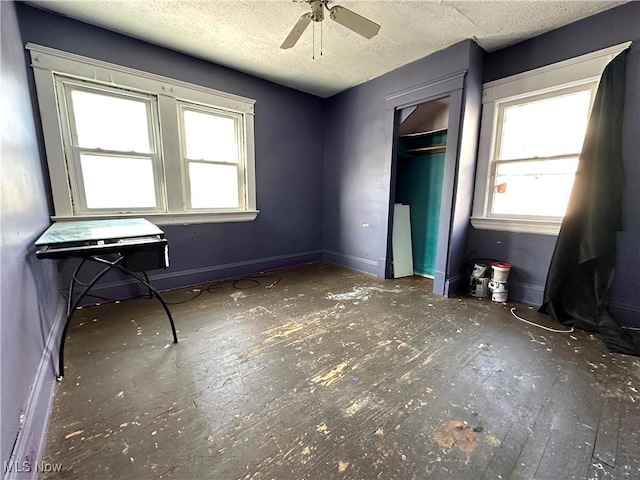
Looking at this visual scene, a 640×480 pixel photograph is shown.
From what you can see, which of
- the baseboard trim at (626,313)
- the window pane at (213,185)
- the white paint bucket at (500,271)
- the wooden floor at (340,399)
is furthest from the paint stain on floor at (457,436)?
the window pane at (213,185)

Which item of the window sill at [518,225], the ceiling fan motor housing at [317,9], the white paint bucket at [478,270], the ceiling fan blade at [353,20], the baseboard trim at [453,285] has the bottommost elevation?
the baseboard trim at [453,285]

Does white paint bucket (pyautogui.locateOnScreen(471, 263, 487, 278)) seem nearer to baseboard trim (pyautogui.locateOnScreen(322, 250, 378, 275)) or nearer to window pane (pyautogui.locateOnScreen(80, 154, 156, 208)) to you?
baseboard trim (pyautogui.locateOnScreen(322, 250, 378, 275))

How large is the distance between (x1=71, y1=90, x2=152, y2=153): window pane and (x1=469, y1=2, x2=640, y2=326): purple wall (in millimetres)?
3935

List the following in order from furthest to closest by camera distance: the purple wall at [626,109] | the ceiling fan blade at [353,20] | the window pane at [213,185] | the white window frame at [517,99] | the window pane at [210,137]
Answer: the window pane at [213,185] < the window pane at [210,137] < the white window frame at [517,99] < the purple wall at [626,109] < the ceiling fan blade at [353,20]

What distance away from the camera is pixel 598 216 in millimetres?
2256

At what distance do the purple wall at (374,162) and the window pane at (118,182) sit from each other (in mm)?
2550

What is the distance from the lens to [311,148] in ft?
14.0

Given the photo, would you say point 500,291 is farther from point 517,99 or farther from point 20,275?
point 20,275

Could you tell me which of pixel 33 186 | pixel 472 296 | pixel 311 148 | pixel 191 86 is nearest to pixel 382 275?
pixel 472 296

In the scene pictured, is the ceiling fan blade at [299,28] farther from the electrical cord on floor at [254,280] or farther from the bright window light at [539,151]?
the electrical cord on floor at [254,280]

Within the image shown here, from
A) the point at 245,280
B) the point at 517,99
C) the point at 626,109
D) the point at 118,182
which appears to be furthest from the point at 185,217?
the point at 626,109

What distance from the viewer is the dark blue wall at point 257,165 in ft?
8.25

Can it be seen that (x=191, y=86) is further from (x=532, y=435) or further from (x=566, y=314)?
(x=566, y=314)

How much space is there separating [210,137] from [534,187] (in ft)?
12.2
